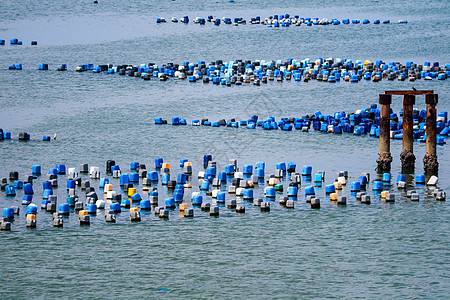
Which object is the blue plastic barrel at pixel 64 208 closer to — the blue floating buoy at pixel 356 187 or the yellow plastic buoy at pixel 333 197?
the yellow plastic buoy at pixel 333 197

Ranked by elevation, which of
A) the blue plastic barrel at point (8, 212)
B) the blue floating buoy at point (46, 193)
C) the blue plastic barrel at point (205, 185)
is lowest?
the blue plastic barrel at point (8, 212)

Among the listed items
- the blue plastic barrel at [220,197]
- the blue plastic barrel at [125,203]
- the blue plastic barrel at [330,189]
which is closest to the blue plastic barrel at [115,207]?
the blue plastic barrel at [125,203]

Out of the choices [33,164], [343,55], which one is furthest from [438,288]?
[343,55]

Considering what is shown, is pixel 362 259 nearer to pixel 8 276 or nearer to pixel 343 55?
pixel 8 276

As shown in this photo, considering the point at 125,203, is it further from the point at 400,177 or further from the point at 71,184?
the point at 400,177

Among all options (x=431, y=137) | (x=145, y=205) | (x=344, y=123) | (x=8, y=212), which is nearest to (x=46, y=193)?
(x=8, y=212)

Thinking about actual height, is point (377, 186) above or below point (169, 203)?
above
